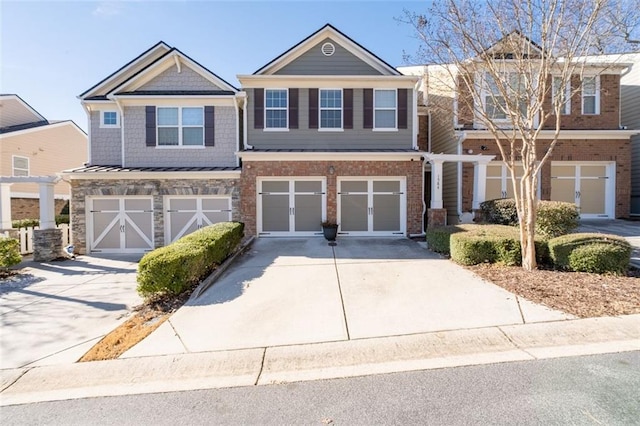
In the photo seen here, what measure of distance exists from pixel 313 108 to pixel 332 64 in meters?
2.04

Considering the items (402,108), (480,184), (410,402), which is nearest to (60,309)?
(410,402)

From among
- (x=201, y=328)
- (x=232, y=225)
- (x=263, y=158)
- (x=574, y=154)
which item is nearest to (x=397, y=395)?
(x=201, y=328)

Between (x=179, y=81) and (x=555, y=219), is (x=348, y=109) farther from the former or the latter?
(x=555, y=219)

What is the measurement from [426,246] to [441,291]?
425 centimetres

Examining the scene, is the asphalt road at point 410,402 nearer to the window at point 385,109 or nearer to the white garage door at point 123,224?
the white garage door at point 123,224

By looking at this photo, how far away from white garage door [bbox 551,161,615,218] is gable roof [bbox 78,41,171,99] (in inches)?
690

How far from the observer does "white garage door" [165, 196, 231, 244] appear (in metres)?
12.1

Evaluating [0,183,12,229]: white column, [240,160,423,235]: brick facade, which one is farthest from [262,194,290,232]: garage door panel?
[0,183,12,229]: white column

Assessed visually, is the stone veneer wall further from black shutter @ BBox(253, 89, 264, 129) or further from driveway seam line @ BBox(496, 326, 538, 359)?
driveway seam line @ BBox(496, 326, 538, 359)

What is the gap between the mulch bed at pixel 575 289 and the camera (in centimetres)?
483

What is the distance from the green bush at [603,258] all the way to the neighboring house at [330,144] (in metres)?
5.64

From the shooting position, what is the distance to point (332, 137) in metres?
12.3

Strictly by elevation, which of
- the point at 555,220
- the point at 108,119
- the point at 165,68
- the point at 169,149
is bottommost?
the point at 555,220

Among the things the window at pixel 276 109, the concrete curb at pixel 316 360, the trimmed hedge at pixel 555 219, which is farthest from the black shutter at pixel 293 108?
the concrete curb at pixel 316 360
